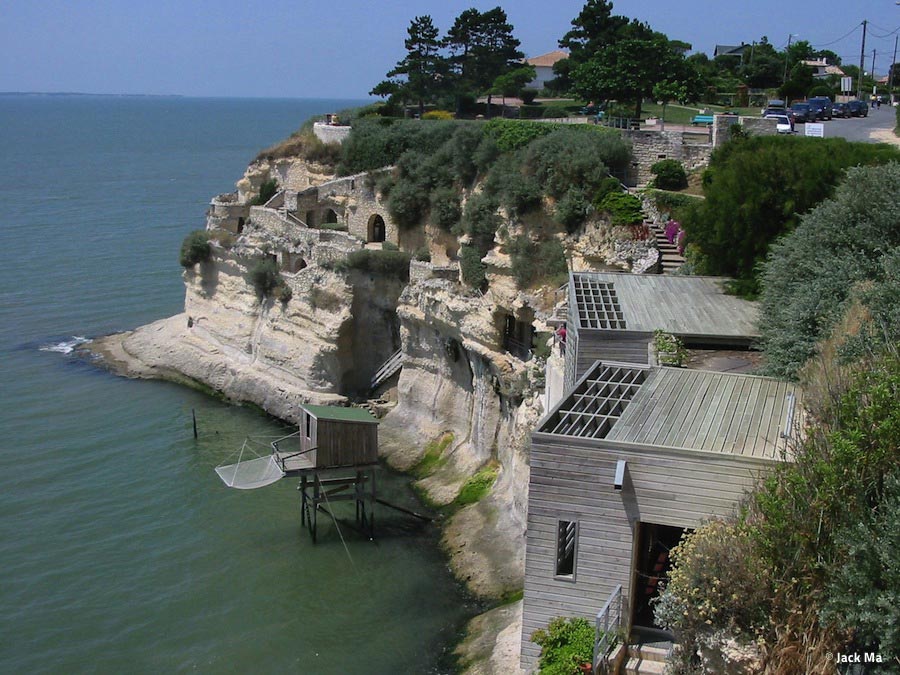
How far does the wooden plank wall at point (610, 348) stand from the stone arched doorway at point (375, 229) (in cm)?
2774

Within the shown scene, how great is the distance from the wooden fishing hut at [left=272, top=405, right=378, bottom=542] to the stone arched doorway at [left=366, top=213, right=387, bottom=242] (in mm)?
18492

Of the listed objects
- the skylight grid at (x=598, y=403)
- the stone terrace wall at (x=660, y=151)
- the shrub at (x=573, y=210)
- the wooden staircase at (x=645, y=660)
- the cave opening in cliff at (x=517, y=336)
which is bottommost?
the wooden staircase at (x=645, y=660)

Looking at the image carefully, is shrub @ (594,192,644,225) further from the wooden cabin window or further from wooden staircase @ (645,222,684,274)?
the wooden cabin window

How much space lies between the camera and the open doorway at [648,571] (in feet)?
45.4

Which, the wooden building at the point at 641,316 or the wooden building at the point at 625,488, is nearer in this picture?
the wooden building at the point at 625,488

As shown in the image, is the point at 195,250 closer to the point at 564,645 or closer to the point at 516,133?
the point at 516,133

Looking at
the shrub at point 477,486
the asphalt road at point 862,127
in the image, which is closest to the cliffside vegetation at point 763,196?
the shrub at point 477,486

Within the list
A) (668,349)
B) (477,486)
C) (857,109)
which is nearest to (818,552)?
(668,349)

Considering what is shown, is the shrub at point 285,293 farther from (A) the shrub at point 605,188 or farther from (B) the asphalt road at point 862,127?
(B) the asphalt road at point 862,127

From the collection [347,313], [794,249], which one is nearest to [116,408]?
[347,313]

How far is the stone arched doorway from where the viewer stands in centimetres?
4516

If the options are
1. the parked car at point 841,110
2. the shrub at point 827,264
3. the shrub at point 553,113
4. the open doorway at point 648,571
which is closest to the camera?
the open doorway at point 648,571

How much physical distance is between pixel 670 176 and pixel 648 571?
2260cm

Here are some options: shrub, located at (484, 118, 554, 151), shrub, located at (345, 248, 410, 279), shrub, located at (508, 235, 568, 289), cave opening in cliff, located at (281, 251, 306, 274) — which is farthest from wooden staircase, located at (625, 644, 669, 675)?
cave opening in cliff, located at (281, 251, 306, 274)
